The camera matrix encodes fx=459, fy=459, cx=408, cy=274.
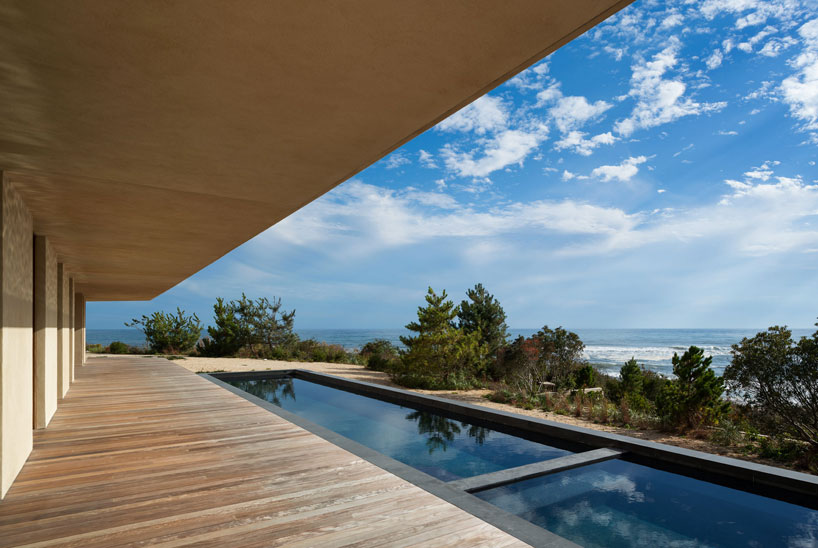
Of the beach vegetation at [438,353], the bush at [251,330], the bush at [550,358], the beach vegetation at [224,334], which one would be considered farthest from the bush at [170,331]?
the bush at [550,358]

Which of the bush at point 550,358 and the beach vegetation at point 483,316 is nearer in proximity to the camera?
the bush at point 550,358

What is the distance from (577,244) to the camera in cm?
4456

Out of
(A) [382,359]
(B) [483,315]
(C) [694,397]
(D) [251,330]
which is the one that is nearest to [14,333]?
(C) [694,397]

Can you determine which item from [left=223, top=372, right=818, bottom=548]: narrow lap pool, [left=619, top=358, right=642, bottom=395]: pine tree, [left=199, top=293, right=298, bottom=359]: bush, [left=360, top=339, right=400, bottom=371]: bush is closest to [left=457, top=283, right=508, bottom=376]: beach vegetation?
[left=360, top=339, right=400, bottom=371]: bush

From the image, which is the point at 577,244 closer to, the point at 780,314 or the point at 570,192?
the point at 570,192

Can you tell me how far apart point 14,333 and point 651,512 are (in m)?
Result: 5.28

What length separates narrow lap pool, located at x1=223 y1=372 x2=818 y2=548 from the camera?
132 inches

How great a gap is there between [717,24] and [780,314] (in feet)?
154

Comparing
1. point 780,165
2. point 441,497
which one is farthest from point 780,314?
point 441,497

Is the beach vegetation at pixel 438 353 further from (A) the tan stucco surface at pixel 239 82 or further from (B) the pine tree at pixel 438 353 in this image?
(A) the tan stucco surface at pixel 239 82

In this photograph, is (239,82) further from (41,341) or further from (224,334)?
(224,334)

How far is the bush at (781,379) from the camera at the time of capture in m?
5.25

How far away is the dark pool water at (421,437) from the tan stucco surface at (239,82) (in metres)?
3.54

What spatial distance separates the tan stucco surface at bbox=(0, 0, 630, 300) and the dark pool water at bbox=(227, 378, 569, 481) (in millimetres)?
3538
